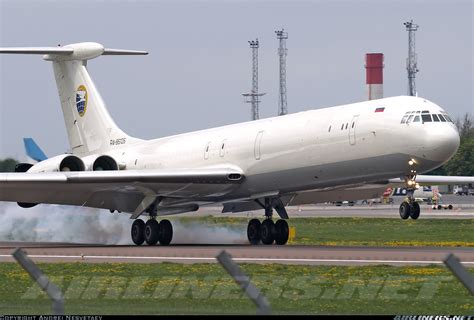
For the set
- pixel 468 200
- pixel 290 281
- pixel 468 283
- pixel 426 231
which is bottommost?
pixel 468 200

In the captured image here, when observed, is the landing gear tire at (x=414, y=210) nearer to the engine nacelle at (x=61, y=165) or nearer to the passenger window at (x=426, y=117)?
the passenger window at (x=426, y=117)

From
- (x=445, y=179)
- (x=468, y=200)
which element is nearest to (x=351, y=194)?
(x=445, y=179)

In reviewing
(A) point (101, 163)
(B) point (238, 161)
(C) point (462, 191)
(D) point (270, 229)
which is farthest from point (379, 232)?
(C) point (462, 191)

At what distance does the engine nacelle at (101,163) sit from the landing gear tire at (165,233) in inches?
156

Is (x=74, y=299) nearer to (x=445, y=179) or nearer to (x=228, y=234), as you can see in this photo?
(x=228, y=234)

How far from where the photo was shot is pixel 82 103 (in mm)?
47344

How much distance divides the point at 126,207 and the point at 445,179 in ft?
42.4

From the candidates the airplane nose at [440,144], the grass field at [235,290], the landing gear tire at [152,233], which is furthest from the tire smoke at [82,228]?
the grass field at [235,290]

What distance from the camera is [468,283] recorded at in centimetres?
1351

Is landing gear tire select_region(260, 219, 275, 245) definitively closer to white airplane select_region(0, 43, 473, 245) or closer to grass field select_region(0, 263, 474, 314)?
white airplane select_region(0, 43, 473, 245)

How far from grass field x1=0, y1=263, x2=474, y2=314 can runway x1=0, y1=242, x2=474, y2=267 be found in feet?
6.87

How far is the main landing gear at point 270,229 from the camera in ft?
129

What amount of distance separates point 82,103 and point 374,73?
5780 cm

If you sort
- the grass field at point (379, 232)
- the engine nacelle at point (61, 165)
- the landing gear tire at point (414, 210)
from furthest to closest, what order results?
the engine nacelle at point (61, 165)
the grass field at point (379, 232)
the landing gear tire at point (414, 210)
